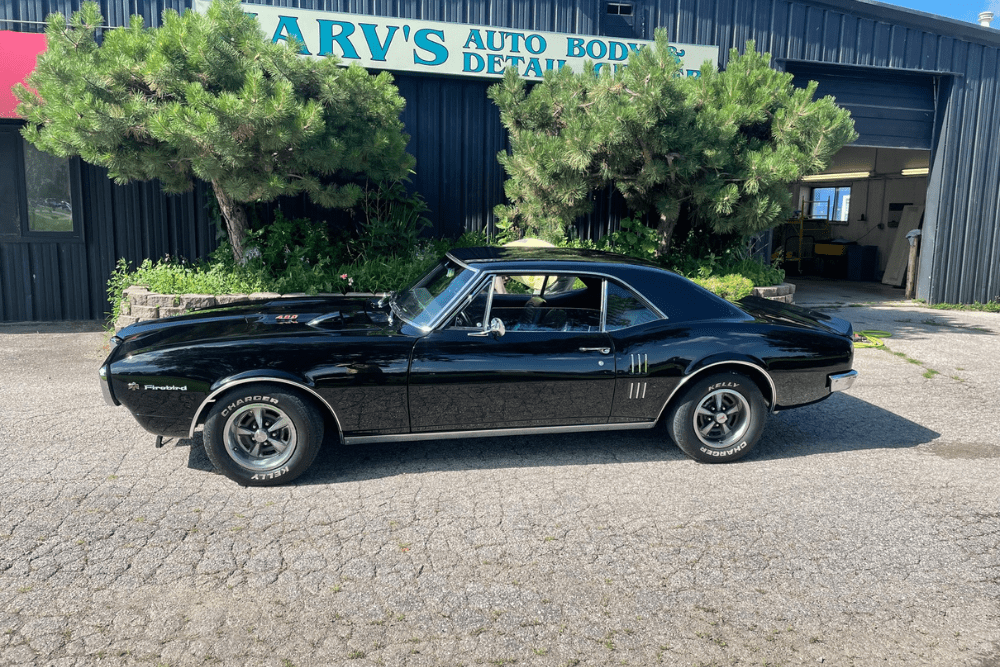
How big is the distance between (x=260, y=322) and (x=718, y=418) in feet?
10.0

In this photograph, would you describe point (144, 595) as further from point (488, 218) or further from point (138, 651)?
point (488, 218)

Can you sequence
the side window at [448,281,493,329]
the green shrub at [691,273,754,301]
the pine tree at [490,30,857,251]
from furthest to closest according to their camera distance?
1. the green shrub at [691,273,754,301]
2. the pine tree at [490,30,857,251]
3. the side window at [448,281,493,329]

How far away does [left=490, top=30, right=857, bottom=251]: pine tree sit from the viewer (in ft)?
27.9

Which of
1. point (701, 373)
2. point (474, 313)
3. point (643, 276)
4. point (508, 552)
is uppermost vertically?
point (643, 276)

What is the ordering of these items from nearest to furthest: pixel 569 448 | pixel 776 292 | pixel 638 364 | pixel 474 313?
pixel 474 313 < pixel 638 364 < pixel 569 448 < pixel 776 292

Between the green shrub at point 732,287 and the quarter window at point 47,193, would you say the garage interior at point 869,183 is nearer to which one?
the green shrub at point 732,287

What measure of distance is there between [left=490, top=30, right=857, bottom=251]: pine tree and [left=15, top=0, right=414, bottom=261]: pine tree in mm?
2101

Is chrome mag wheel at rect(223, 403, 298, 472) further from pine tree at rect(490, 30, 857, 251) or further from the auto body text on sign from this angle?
the auto body text on sign

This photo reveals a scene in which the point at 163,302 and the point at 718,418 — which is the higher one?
the point at 163,302

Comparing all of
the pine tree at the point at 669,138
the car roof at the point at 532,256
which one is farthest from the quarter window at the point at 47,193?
the car roof at the point at 532,256

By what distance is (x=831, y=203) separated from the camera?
2203 centimetres

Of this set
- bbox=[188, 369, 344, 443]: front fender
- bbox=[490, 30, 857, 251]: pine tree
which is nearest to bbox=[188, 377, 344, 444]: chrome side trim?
bbox=[188, 369, 344, 443]: front fender

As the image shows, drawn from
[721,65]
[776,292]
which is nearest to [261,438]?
[776,292]

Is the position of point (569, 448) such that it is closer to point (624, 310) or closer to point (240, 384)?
point (624, 310)
